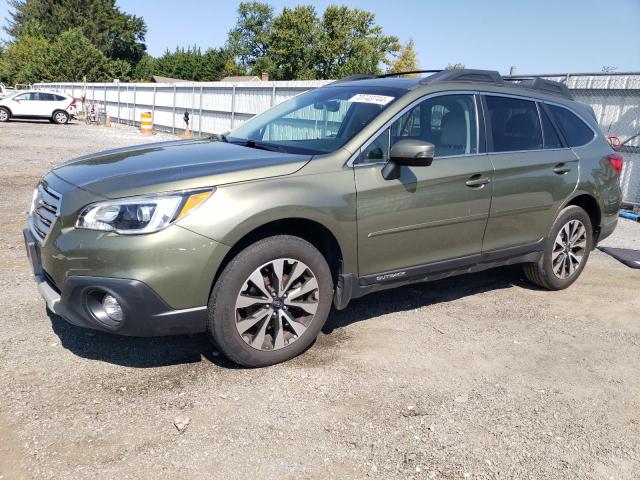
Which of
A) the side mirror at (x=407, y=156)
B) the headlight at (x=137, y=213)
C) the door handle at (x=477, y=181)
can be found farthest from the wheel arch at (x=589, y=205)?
the headlight at (x=137, y=213)

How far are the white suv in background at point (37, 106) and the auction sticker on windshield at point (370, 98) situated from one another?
27488mm

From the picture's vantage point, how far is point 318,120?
433 cm

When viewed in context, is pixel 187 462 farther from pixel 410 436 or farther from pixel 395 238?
pixel 395 238

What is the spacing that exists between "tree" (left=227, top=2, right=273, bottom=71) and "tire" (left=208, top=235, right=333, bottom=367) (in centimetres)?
11238

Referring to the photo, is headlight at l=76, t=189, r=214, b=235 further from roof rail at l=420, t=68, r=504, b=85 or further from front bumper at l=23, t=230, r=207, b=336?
roof rail at l=420, t=68, r=504, b=85

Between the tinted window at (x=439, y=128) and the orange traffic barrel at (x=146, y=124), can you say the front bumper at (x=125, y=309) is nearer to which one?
the tinted window at (x=439, y=128)

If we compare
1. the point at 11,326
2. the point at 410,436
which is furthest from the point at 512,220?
the point at 11,326

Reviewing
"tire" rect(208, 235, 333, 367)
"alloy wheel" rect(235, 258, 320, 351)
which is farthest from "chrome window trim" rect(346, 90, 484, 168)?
"alloy wheel" rect(235, 258, 320, 351)

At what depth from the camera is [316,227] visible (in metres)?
3.60

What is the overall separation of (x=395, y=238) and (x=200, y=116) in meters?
19.3

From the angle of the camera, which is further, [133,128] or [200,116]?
[133,128]

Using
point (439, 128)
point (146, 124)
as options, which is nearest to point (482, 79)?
point (439, 128)

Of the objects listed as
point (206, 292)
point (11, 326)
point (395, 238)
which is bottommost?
point (11, 326)

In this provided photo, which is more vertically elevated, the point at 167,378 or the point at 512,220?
the point at 512,220
